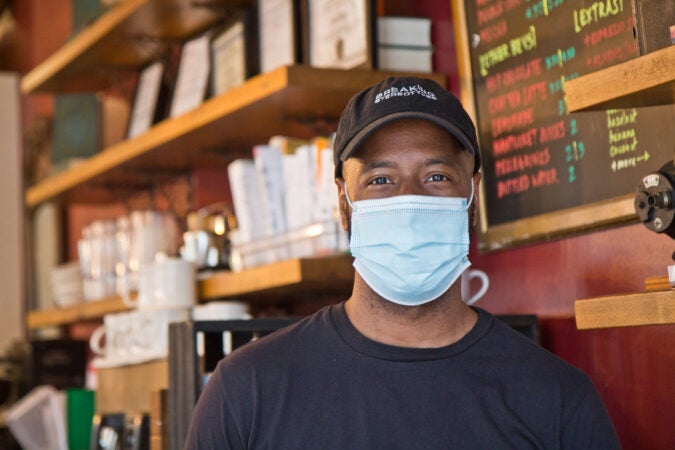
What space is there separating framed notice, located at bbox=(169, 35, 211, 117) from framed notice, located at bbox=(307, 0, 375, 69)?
0.61 meters

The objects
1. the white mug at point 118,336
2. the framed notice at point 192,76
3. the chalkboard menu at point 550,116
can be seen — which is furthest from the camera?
the framed notice at point 192,76

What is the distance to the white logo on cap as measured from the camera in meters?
1.83

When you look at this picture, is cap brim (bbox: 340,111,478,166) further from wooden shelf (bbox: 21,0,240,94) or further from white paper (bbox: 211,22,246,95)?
wooden shelf (bbox: 21,0,240,94)

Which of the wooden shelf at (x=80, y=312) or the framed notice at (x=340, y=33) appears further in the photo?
the wooden shelf at (x=80, y=312)

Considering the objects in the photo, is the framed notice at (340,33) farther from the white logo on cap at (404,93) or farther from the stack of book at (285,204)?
the white logo on cap at (404,93)

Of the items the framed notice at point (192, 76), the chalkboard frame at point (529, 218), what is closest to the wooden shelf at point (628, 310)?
the chalkboard frame at point (529, 218)

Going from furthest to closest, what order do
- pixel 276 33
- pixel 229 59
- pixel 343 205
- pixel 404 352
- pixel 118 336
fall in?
Result: pixel 229 59 → pixel 276 33 → pixel 118 336 → pixel 343 205 → pixel 404 352

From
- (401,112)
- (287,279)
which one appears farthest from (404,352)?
(287,279)

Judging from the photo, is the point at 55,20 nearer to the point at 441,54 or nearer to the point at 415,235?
the point at 441,54

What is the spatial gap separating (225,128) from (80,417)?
124 centimetres

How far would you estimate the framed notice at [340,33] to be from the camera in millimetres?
2789

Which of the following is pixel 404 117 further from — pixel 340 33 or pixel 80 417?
pixel 80 417

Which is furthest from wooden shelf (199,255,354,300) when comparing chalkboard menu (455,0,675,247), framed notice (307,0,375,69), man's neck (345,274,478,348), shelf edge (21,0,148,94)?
shelf edge (21,0,148,94)

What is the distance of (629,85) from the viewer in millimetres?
1644
